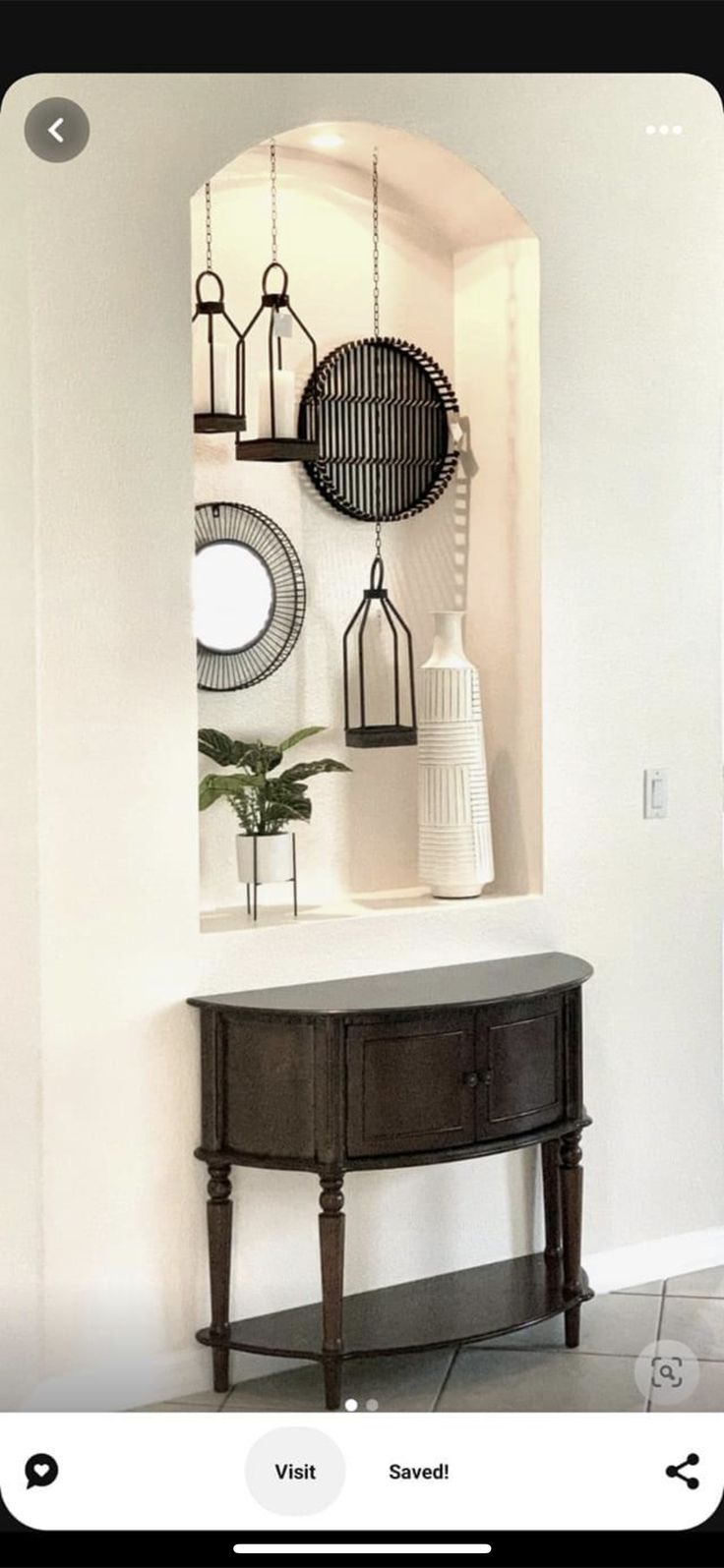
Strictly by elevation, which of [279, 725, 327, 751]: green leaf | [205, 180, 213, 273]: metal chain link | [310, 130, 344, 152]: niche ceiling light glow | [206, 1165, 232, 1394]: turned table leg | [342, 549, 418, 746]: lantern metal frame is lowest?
[206, 1165, 232, 1394]: turned table leg

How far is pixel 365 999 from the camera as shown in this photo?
2.51 m

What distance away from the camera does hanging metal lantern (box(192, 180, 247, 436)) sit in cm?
266

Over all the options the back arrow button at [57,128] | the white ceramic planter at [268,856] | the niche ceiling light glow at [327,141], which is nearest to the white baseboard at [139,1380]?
the white ceramic planter at [268,856]

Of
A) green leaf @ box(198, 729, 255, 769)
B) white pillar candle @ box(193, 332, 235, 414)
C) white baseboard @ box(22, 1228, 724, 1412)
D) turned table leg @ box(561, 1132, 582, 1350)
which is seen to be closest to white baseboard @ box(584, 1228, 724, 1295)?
white baseboard @ box(22, 1228, 724, 1412)

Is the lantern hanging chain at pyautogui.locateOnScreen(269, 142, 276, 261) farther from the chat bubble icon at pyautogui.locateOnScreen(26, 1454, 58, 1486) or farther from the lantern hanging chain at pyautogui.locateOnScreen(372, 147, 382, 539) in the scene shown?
the chat bubble icon at pyautogui.locateOnScreen(26, 1454, 58, 1486)

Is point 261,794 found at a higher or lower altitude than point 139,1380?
higher

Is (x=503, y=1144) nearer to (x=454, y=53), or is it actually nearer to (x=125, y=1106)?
(x=125, y=1106)

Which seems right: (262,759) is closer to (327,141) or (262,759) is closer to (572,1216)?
(572,1216)

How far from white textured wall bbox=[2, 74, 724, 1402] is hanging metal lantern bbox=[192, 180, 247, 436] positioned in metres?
0.20

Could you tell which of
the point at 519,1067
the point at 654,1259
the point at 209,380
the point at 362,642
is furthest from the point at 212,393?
the point at 654,1259

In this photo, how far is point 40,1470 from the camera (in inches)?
60.4

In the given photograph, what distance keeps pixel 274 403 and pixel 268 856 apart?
0.68m

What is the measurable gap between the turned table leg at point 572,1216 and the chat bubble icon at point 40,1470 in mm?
1256

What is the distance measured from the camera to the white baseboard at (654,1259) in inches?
117
